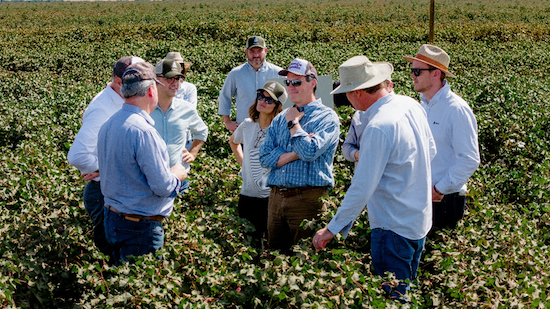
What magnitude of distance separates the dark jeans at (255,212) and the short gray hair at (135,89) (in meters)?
1.81

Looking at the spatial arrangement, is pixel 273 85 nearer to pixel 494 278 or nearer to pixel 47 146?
pixel 494 278

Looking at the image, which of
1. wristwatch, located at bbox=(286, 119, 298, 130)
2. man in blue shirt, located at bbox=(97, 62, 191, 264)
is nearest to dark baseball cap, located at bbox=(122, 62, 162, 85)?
man in blue shirt, located at bbox=(97, 62, 191, 264)

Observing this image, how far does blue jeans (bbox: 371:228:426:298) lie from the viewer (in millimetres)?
3350

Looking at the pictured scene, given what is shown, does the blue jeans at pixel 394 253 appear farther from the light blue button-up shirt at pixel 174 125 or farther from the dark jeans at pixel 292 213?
the light blue button-up shirt at pixel 174 125

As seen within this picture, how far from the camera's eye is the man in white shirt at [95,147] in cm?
393

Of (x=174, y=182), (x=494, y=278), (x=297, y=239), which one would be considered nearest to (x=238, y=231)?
(x=297, y=239)

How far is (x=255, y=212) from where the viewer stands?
16.2 ft

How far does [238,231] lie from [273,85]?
1.37 meters

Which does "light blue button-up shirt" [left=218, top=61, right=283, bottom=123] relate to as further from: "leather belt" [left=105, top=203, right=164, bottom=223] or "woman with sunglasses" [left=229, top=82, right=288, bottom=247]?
"leather belt" [left=105, top=203, right=164, bottom=223]

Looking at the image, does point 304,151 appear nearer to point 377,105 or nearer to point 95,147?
point 377,105

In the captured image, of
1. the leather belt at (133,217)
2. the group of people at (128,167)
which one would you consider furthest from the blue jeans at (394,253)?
the leather belt at (133,217)

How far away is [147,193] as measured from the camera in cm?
357

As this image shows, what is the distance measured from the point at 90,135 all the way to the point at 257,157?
5.00 feet

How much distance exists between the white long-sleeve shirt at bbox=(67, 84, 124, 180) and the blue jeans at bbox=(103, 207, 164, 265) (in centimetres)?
46
